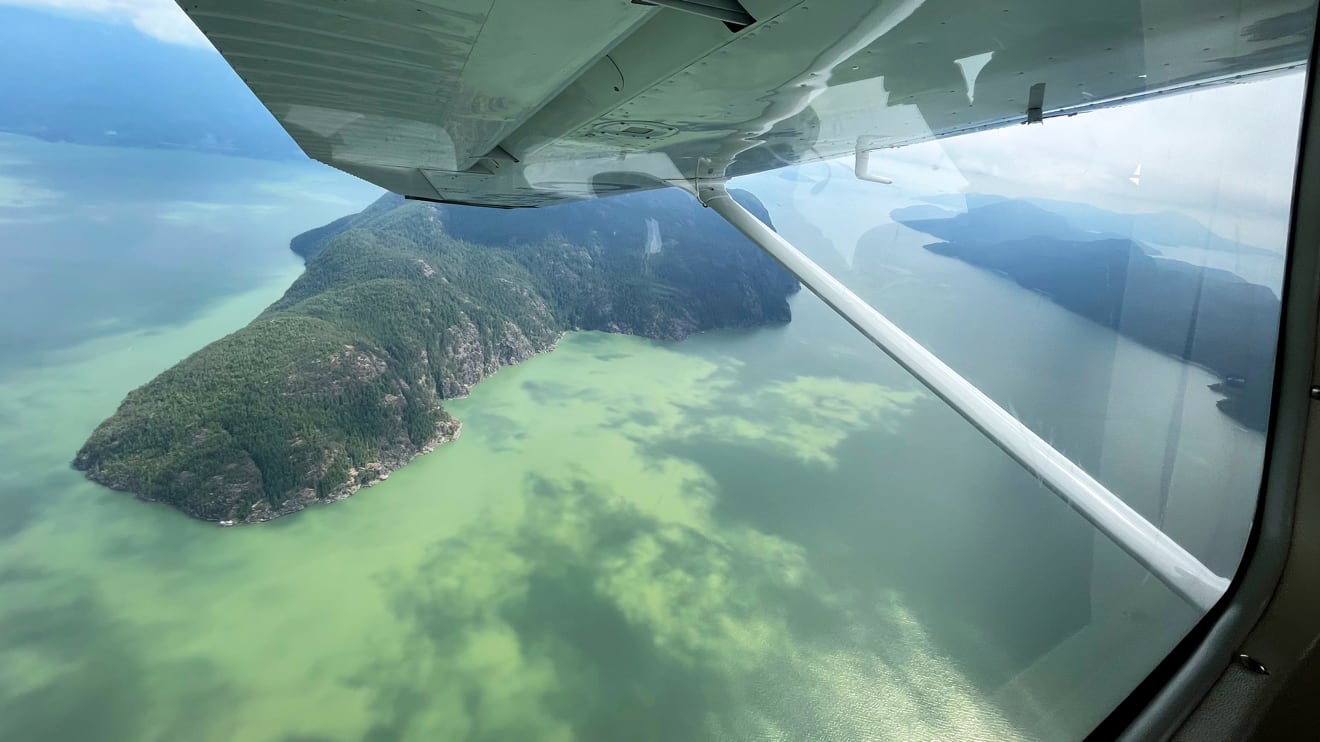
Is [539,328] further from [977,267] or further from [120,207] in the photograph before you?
[977,267]

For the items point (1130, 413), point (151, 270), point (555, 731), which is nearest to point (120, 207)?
point (151, 270)

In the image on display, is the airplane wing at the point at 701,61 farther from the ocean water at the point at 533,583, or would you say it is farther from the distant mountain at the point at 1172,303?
the ocean water at the point at 533,583

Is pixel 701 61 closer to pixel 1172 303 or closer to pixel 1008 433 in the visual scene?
pixel 1172 303

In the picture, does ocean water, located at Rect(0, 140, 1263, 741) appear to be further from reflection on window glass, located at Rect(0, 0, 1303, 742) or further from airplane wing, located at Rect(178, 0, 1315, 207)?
airplane wing, located at Rect(178, 0, 1315, 207)

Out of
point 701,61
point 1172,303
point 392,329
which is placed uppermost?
point 701,61

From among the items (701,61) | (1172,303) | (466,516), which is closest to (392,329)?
(466,516)

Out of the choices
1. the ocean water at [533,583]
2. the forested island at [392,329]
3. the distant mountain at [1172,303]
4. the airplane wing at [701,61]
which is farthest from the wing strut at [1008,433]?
the forested island at [392,329]
